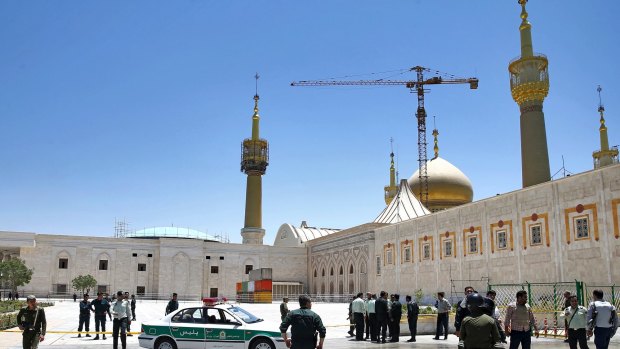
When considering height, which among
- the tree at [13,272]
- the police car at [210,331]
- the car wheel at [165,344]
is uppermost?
the tree at [13,272]

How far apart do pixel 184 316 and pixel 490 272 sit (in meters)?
25.8

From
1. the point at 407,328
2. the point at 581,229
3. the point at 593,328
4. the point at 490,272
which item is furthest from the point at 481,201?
the point at 593,328

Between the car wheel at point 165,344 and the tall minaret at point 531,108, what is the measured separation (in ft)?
105

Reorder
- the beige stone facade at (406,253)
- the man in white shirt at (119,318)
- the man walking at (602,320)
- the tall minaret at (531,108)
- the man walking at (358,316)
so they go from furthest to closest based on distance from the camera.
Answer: the tall minaret at (531,108), the beige stone facade at (406,253), the man walking at (358,316), the man in white shirt at (119,318), the man walking at (602,320)

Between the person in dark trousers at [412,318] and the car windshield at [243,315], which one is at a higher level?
the car windshield at [243,315]

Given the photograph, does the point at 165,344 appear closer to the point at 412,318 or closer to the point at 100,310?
the point at 100,310

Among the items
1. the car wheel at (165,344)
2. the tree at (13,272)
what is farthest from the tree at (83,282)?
the car wheel at (165,344)

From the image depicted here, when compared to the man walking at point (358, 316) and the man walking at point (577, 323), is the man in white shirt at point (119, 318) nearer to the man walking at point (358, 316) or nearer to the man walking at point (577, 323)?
the man walking at point (358, 316)

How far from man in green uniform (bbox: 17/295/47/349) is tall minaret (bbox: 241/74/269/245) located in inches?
2226

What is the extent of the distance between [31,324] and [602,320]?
9580 millimetres

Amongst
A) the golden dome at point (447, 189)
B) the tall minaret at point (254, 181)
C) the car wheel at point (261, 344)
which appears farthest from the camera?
the tall minaret at point (254, 181)

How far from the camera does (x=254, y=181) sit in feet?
222

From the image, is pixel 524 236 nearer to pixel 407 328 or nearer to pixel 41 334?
pixel 407 328

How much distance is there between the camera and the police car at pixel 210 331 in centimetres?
1227
